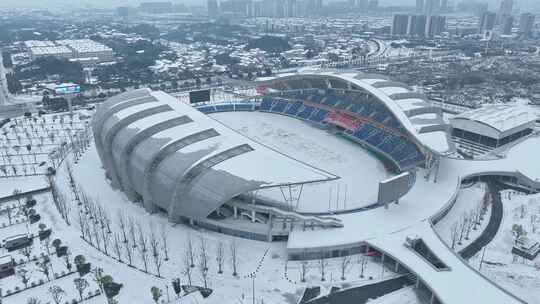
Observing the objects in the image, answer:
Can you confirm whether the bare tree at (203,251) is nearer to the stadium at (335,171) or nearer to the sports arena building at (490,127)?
the stadium at (335,171)

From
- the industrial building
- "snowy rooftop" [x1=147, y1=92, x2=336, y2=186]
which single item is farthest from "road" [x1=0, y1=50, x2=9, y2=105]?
the industrial building

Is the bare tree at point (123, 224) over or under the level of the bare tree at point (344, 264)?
over

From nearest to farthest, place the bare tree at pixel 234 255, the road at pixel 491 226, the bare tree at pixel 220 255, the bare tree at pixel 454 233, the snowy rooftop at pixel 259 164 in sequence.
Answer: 1. the bare tree at pixel 234 255
2. the bare tree at pixel 220 255
3. the snowy rooftop at pixel 259 164
4. the road at pixel 491 226
5. the bare tree at pixel 454 233

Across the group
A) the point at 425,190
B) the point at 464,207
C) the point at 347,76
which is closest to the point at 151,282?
the point at 425,190

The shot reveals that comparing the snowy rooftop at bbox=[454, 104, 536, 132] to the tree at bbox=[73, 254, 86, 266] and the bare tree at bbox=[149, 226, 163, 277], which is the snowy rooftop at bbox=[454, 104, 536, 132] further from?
the tree at bbox=[73, 254, 86, 266]

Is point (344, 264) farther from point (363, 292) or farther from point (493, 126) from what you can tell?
point (493, 126)

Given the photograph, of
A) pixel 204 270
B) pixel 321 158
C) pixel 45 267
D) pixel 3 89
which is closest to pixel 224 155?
pixel 204 270

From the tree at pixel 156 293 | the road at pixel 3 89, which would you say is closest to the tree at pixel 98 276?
the tree at pixel 156 293
